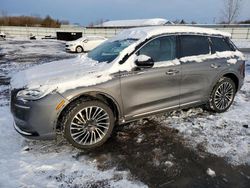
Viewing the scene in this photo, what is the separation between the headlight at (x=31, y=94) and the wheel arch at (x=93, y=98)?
37 centimetres

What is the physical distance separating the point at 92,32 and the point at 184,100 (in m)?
36.1

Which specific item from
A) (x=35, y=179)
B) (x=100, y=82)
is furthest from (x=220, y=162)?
(x=35, y=179)

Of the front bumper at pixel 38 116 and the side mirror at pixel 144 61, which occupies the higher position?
the side mirror at pixel 144 61

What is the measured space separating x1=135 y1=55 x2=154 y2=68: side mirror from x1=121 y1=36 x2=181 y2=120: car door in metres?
0.07

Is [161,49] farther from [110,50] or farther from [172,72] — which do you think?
[110,50]

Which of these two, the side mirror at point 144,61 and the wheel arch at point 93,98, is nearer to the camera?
the wheel arch at point 93,98

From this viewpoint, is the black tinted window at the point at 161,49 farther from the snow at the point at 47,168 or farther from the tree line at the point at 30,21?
the tree line at the point at 30,21

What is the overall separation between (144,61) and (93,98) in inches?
39.0

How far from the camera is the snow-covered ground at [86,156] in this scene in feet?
9.96

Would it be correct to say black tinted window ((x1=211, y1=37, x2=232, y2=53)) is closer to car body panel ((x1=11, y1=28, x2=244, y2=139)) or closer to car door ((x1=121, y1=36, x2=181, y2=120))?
car body panel ((x1=11, y1=28, x2=244, y2=139))

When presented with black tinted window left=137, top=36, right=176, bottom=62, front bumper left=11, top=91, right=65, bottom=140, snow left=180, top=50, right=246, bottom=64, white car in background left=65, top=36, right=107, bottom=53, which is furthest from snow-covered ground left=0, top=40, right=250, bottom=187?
white car in background left=65, top=36, right=107, bottom=53

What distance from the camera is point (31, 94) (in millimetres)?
3357

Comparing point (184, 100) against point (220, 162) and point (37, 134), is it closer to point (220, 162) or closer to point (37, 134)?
point (220, 162)

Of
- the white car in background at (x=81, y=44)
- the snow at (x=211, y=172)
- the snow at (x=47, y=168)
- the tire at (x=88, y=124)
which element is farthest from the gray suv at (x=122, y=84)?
the white car in background at (x=81, y=44)
